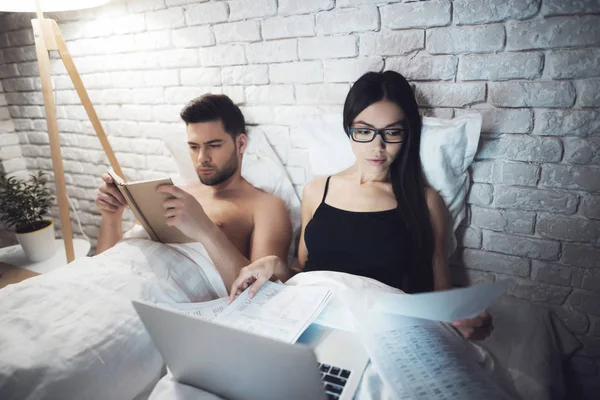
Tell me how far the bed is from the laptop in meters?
0.05

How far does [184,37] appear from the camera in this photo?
1523 mm

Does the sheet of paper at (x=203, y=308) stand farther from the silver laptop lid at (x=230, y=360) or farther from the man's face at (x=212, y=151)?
the man's face at (x=212, y=151)

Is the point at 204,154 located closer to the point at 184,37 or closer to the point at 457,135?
the point at 184,37

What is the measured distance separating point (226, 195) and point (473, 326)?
98cm

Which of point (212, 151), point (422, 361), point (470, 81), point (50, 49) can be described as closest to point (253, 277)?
point (422, 361)

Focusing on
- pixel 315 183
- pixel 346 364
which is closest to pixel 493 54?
pixel 315 183

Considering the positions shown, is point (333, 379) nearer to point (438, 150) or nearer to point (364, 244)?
point (364, 244)

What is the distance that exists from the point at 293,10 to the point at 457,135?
2.38 ft

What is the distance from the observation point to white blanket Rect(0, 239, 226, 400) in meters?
0.72

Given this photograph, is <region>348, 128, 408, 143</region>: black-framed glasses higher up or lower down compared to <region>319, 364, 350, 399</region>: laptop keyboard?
higher up

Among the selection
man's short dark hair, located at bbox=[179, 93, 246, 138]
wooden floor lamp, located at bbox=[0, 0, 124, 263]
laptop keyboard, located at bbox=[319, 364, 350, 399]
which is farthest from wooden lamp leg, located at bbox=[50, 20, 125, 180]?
laptop keyboard, located at bbox=[319, 364, 350, 399]

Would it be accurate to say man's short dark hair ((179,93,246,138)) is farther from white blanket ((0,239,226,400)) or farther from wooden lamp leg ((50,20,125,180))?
white blanket ((0,239,226,400))

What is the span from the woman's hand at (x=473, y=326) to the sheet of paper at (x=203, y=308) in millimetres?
598

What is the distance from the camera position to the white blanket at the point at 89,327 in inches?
28.4
